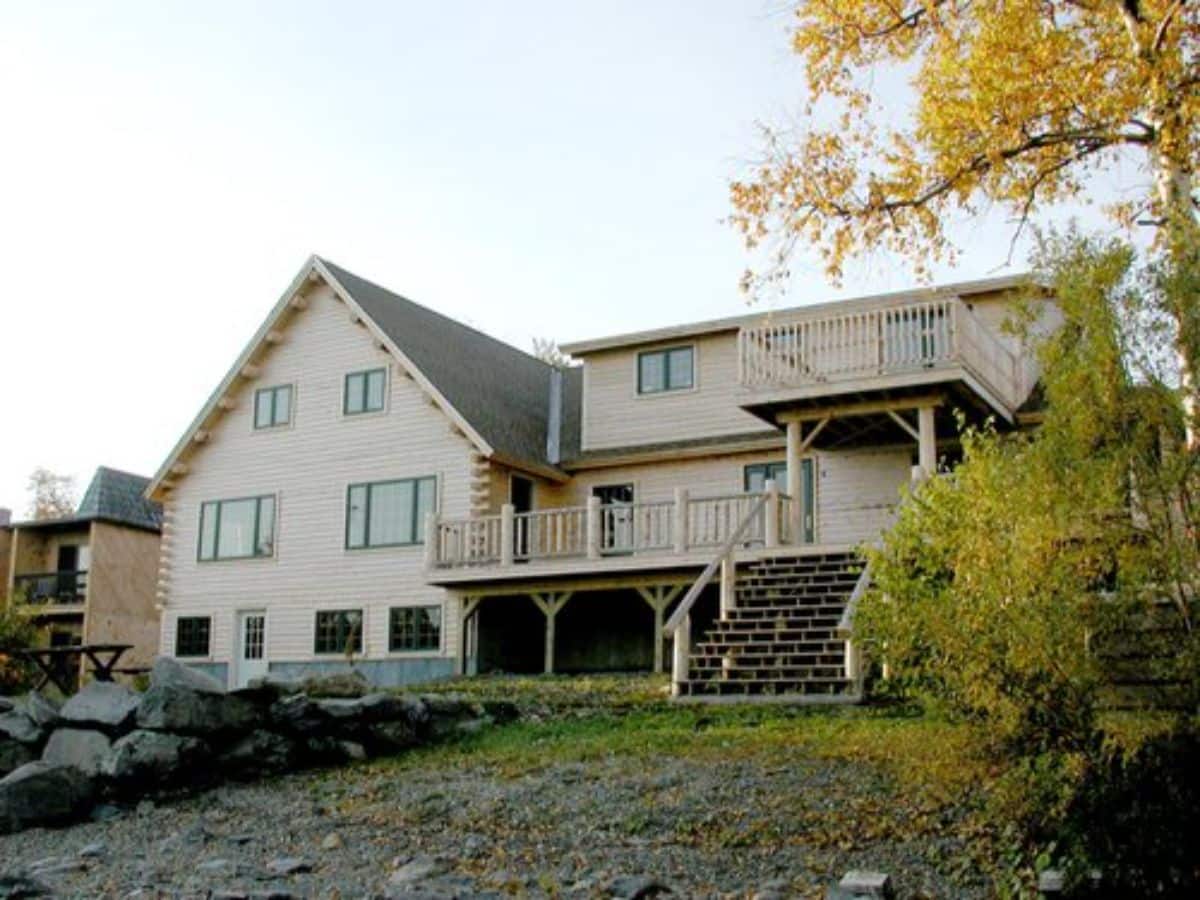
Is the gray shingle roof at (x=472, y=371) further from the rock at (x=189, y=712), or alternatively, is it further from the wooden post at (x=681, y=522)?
the rock at (x=189, y=712)

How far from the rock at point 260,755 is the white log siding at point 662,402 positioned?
41.4 feet

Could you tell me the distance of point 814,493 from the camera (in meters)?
24.2

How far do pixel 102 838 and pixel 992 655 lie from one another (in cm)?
810

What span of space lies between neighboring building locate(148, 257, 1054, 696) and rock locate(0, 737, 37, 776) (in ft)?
25.9

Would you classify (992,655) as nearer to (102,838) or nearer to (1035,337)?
(1035,337)

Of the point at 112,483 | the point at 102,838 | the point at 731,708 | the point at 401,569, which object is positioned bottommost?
the point at 102,838

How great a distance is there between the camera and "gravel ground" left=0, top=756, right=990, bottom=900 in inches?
353

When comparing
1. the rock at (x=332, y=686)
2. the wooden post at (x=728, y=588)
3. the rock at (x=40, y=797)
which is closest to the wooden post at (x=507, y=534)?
the wooden post at (x=728, y=588)

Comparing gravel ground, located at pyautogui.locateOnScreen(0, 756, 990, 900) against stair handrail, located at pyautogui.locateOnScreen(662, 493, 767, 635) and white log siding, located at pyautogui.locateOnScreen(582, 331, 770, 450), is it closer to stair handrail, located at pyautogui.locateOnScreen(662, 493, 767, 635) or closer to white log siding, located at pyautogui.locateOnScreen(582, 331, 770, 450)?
stair handrail, located at pyautogui.locateOnScreen(662, 493, 767, 635)

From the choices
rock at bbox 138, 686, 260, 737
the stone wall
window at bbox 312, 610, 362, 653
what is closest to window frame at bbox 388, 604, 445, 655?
window at bbox 312, 610, 362, 653

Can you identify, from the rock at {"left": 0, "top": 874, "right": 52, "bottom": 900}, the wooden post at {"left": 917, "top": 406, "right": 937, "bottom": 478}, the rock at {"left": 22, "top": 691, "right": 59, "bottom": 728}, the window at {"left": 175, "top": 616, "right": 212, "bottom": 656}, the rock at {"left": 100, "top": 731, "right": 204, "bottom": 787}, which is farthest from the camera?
the window at {"left": 175, "top": 616, "right": 212, "bottom": 656}

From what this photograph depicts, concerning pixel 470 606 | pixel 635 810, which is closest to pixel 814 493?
pixel 470 606

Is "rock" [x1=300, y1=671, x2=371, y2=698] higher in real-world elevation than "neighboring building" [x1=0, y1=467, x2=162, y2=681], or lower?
lower

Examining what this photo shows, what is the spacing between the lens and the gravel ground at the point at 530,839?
29.4ft
